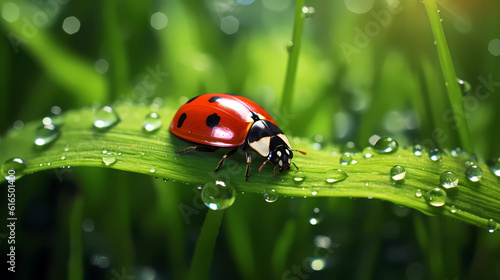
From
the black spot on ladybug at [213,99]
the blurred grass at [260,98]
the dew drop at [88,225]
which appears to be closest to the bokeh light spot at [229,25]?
the blurred grass at [260,98]

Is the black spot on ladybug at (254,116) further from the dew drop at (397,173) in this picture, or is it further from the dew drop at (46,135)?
the dew drop at (46,135)

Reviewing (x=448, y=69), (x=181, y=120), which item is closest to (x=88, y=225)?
(x=181, y=120)

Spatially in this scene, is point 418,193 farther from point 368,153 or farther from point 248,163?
point 248,163

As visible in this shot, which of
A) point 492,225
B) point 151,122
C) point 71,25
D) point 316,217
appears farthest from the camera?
point 71,25

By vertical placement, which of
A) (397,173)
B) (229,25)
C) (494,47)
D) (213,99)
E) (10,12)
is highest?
(229,25)

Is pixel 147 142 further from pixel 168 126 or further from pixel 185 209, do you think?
pixel 185 209

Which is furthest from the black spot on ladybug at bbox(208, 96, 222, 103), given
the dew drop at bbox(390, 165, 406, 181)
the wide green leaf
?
the dew drop at bbox(390, 165, 406, 181)
